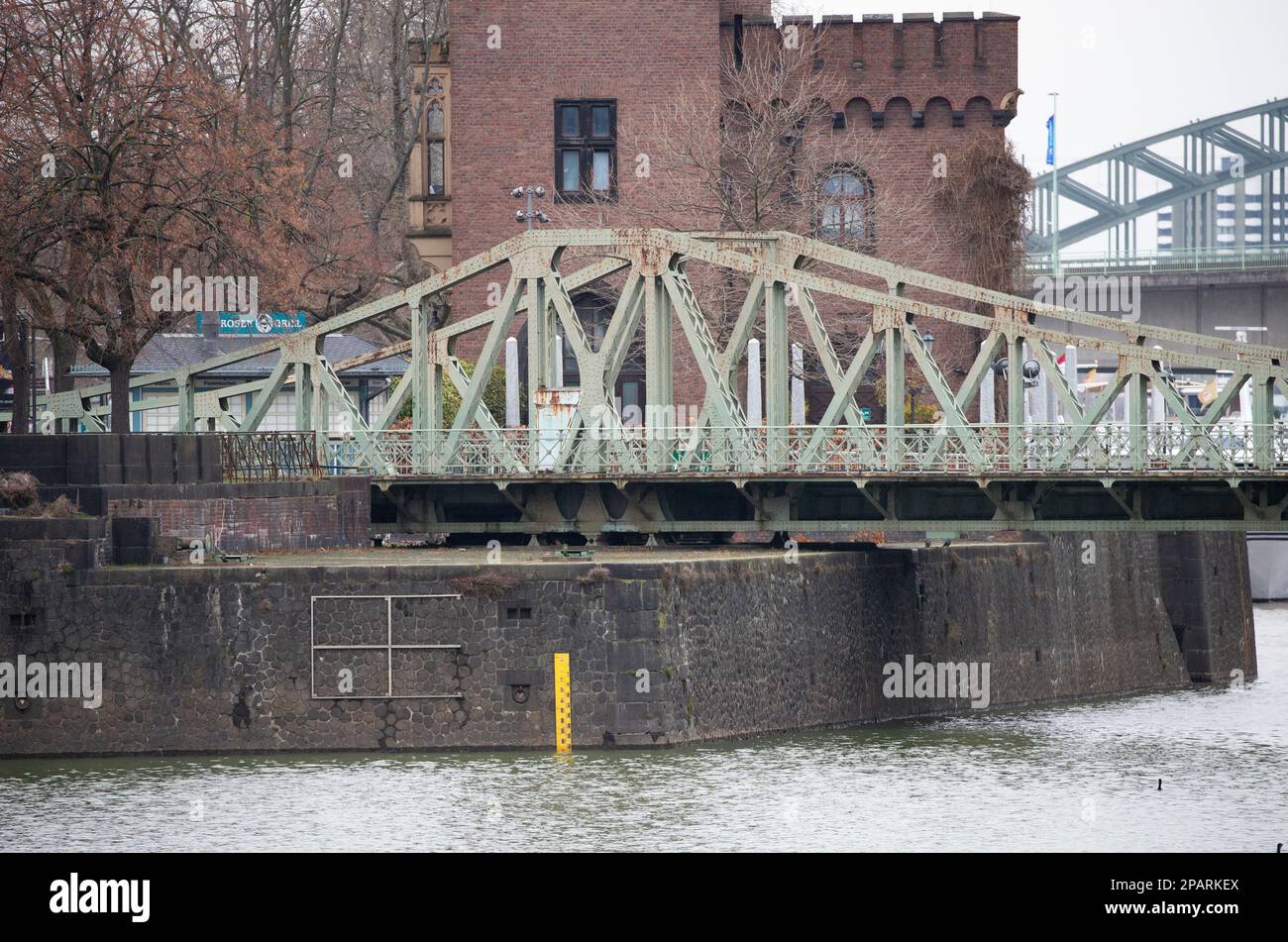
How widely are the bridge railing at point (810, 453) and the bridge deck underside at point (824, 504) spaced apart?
0.30 meters

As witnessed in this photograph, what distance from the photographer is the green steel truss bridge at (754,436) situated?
1676 inches

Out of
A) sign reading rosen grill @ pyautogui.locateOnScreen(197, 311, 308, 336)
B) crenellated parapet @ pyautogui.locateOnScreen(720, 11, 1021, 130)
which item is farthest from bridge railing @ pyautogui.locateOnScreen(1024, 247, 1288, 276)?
sign reading rosen grill @ pyautogui.locateOnScreen(197, 311, 308, 336)

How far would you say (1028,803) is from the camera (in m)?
35.5

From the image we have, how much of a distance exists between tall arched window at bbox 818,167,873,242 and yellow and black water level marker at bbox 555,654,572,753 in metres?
28.4

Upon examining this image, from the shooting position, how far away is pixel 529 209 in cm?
5806

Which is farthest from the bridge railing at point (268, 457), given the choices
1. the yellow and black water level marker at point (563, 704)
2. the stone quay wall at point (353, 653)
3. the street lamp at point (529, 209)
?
the yellow and black water level marker at point (563, 704)

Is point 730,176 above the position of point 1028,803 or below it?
above

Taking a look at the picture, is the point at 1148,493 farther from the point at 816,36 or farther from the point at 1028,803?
the point at 816,36

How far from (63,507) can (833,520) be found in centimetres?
1449

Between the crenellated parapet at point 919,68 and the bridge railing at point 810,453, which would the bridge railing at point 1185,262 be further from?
the bridge railing at point 810,453

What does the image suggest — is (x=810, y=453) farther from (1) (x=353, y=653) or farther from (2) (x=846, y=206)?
(2) (x=846, y=206)

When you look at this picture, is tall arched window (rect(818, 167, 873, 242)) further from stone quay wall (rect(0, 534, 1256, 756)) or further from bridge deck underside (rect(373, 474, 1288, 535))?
stone quay wall (rect(0, 534, 1256, 756))
